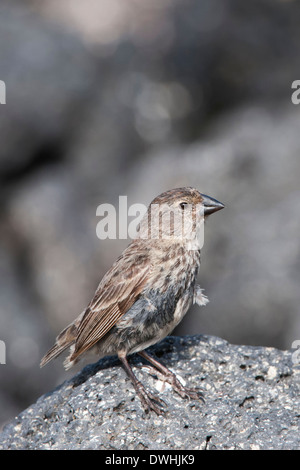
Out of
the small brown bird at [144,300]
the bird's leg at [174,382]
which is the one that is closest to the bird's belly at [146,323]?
the small brown bird at [144,300]

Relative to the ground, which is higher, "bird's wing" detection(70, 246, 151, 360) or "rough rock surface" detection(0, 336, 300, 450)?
"bird's wing" detection(70, 246, 151, 360)

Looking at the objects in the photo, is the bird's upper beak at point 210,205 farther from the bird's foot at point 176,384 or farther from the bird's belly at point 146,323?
the bird's foot at point 176,384

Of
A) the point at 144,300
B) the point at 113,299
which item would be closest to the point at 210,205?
the point at 144,300

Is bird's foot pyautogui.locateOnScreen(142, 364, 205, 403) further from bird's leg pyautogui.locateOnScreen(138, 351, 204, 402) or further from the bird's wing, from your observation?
the bird's wing

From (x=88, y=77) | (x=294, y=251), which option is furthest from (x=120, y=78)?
(x=294, y=251)

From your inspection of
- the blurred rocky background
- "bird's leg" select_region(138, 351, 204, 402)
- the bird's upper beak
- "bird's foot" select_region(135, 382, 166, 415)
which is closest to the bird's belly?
"bird's leg" select_region(138, 351, 204, 402)

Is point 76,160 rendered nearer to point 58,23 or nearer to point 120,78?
point 120,78

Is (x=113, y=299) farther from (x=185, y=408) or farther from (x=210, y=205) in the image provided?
(x=210, y=205)
